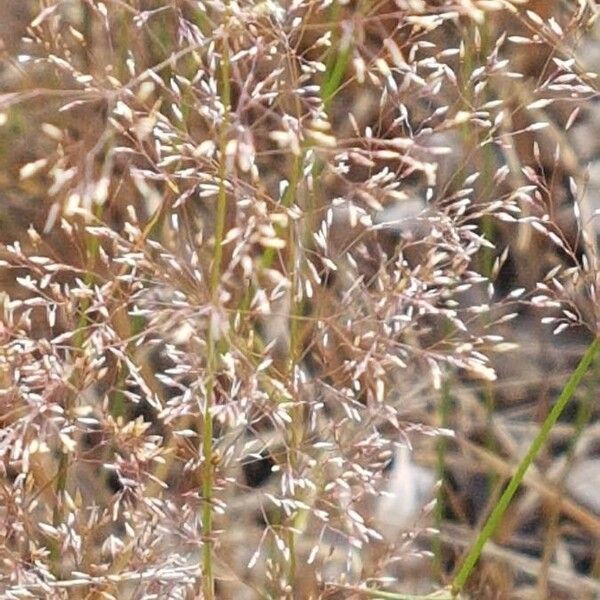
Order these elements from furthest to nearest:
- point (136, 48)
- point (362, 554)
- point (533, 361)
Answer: point (533, 361) → point (362, 554) → point (136, 48)

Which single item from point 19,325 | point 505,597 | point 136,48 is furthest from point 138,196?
point 505,597

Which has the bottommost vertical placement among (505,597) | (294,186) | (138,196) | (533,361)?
(505,597)

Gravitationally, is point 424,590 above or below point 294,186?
below

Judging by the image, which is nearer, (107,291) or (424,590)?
(107,291)

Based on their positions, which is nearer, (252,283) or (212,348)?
(212,348)

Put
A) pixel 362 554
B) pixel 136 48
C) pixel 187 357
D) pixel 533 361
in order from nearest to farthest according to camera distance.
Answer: pixel 187 357 < pixel 136 48 < pixel 362 554 < pixel 533 361

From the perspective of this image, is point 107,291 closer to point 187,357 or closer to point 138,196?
point 187,357

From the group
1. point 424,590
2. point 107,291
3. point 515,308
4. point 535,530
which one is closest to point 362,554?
point 424,590

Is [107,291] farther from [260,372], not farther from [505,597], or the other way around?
[505,597]

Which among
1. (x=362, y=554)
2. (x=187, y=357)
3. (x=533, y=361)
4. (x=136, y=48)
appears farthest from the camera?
(x=533, y=361)
